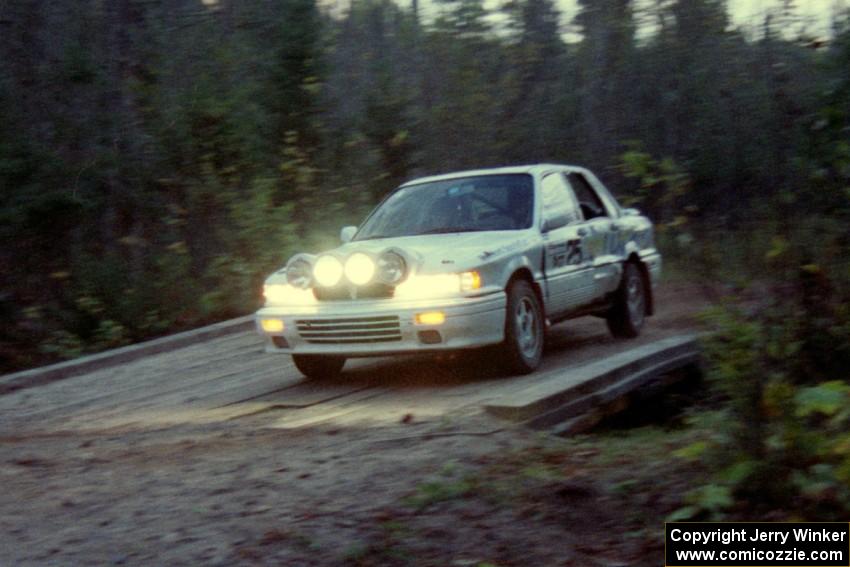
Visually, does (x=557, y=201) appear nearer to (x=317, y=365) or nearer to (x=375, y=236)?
(x=375, y=236)

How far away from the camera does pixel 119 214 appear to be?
46.0 feet

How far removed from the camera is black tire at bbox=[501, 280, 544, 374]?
8531mm

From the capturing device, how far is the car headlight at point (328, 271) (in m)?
8.44

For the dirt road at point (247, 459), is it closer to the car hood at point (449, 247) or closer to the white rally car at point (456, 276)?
the white rally car at point (456, 276)

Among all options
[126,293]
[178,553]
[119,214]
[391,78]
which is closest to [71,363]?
[126,293]

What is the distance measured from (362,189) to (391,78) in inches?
99.9

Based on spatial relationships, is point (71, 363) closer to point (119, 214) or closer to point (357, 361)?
point (357, 361)

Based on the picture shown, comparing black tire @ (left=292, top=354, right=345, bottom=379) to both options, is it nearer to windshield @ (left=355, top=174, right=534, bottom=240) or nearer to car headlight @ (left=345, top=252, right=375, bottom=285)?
car headlight @ (left=345, top=252, right=375, bottom=285)

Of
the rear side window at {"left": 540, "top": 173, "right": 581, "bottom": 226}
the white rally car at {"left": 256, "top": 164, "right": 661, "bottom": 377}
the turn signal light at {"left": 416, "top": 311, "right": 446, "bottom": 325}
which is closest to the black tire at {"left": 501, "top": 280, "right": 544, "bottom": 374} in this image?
the white rally car at {"left": 256, "top": 164, "right": 661, "bottom": 377}

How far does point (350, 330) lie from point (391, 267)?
56 cm

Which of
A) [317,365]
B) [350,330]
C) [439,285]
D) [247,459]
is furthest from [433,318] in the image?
[247,459]

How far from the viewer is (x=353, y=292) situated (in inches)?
331

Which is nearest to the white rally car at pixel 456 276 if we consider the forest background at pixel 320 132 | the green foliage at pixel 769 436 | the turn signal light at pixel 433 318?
the turn signal light at pixel 433 318

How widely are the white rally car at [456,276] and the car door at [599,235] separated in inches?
0.8
